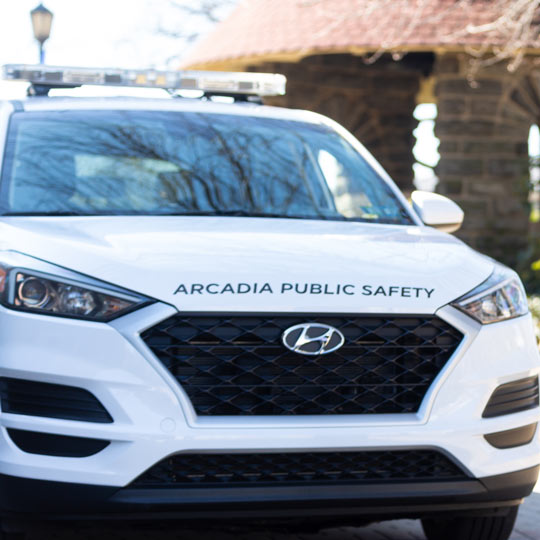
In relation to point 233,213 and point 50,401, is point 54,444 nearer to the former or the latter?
point 50,401

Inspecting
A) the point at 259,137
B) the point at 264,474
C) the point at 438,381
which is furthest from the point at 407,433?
the point at 259,137

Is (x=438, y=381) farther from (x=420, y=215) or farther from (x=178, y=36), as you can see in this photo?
(x=178, y=36)

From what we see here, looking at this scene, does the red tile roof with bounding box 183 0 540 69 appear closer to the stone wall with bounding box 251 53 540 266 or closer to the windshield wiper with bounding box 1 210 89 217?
the stone wall with bounding box 251 53 540 266

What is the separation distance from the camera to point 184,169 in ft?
17.3

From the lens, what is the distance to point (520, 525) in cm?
545

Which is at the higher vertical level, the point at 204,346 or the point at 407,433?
the point at 204,346

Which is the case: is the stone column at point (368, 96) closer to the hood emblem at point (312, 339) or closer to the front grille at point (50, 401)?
the hood emblem at point (312, 339)

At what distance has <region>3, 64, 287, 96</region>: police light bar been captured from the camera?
607 centimetres

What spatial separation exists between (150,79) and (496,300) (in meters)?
2.64

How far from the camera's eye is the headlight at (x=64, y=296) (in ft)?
12.5

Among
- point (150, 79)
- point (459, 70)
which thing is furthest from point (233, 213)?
point (459, 70)

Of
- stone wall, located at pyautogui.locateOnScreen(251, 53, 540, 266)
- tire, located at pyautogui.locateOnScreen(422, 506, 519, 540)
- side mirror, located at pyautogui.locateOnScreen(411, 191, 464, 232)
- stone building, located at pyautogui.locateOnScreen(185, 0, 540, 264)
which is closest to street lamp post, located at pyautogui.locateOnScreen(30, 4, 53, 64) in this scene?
stone building, located at pyautogui.locateOnScreen(185, 0, 540, 264)

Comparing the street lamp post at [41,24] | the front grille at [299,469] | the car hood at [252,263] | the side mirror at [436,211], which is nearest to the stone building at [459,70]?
the street lamp post at [41,24]

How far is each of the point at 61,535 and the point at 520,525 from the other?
2.00m
